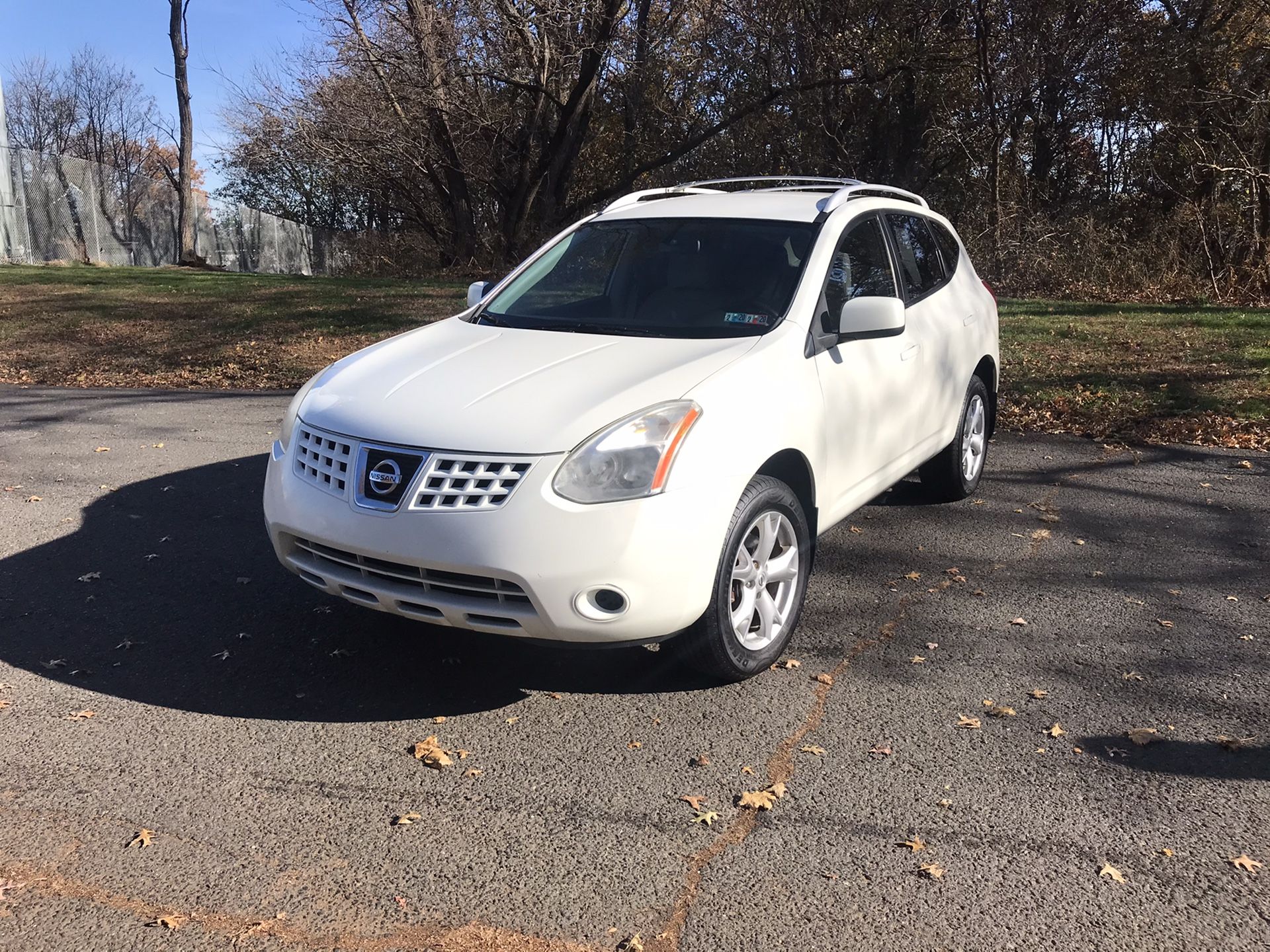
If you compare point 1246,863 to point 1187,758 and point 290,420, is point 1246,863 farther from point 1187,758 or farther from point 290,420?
point 290,420

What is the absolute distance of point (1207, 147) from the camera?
19141mm

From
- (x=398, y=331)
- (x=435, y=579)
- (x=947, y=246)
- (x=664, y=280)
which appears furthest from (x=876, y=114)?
(x=435, y=579)

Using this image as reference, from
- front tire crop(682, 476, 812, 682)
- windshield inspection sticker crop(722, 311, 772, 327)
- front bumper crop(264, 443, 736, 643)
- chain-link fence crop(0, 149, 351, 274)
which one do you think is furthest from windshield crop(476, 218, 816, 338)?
chain-link fence crop(0, 149, 351, 274)

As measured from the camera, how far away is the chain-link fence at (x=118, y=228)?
87.1 feet

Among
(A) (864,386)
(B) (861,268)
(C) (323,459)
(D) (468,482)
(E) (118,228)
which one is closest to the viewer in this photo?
(D) (468,482)

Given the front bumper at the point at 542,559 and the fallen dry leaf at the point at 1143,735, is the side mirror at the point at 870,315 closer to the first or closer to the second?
the front bumper at the point at 542,559

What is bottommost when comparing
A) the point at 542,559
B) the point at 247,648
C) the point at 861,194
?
the point at 247,648

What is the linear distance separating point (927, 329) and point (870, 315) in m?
1.27

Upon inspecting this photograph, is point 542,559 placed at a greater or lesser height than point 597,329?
lesser

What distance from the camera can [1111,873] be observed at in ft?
9.83

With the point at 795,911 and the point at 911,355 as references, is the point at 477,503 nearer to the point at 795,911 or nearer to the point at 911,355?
the point at 795,911

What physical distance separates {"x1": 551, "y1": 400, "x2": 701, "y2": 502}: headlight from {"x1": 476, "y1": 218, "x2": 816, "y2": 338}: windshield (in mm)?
897

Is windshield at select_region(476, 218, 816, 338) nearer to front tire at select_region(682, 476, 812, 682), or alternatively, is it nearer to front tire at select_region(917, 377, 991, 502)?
front tire at select_region(682, 476, 812, 682)

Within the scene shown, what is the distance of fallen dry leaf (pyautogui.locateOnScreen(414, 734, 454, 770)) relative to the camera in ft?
11.8
